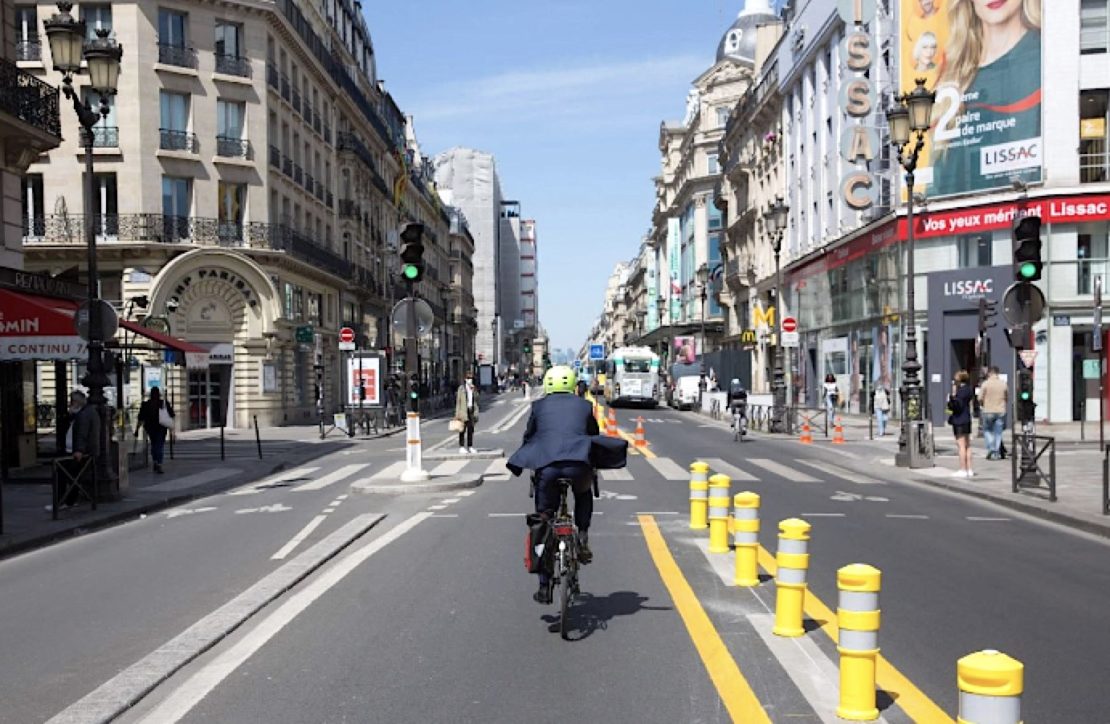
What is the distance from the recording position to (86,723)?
5.09 meters

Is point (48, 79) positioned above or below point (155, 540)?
above

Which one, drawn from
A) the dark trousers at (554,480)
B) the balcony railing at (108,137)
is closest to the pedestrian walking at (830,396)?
the dark trousers at (554,480)

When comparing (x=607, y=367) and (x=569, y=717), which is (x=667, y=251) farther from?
(x=569, y=717)

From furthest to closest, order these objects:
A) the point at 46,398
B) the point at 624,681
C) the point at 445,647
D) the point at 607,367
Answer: the point at 607,367 < the point at 46,398 < the point at 445,647 < the point at 624,681

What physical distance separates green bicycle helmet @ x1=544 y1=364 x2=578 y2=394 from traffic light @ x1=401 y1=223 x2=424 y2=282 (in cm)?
771

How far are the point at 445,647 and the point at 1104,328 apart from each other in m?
29.3

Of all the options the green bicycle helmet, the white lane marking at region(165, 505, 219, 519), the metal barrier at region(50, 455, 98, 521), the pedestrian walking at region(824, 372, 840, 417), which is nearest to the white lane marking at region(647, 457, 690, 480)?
the white lane marking at region(165, 505, 219, 519)

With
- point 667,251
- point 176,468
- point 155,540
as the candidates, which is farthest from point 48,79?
point 667,251

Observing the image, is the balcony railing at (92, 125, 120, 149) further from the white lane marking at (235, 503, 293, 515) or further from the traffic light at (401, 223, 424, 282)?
the white lane marking at (235, 503, 293, 515)

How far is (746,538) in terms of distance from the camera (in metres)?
8.10

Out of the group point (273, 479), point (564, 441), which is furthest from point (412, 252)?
point (564, 441)

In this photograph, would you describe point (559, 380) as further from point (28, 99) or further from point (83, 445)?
point (28, 99)

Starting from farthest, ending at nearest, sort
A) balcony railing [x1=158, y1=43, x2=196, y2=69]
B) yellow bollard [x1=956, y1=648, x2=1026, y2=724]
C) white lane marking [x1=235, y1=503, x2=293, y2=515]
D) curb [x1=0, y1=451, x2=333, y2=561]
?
1. balcony railing [x1=158, y1=43, x2=196, y2=69]
2. white lane marking [x1=235, y1=503, x2=293, y2=515]
3. curb [x1=0, y1=451, x2=333, y2=561]
4. yellow bollard [x1=956, y1=648, x2=1026, y2=724]

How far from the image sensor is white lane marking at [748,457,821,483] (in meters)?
17.8
